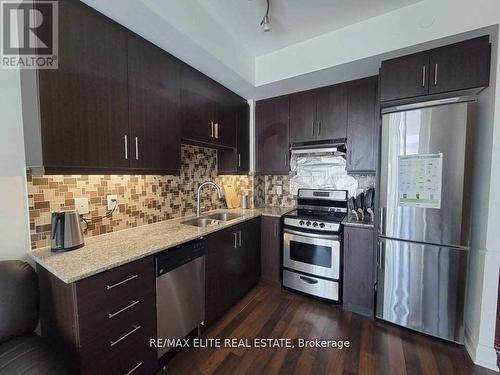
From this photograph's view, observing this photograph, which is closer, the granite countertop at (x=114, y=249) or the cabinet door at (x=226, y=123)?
the granite countertop at (x=114, y=249)

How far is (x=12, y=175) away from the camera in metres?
1.30

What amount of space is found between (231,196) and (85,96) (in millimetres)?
1970

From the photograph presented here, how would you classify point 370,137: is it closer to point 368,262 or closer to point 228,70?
point 368,262

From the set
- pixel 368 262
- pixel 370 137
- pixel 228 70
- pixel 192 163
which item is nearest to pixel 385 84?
pixel 370 137

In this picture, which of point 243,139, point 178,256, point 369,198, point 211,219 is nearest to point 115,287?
point 178,256

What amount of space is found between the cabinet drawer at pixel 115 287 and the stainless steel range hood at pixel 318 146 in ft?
6.76

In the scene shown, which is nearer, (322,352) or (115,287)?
(115,287)

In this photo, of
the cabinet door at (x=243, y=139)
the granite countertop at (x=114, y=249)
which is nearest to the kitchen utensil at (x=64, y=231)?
the granite countertop at (x=114, y=249)

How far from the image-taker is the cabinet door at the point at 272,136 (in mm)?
2836

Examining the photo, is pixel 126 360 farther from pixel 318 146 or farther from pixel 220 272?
pixel 318 146

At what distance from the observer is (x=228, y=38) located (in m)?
2.04

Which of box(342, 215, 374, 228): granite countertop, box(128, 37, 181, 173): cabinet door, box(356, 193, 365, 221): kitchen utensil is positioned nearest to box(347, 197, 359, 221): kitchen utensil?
box(356, 193, 365, 221): kitchen utensil

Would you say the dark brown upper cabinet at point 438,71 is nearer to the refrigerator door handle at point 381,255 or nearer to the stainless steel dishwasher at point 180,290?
the refrigerator door handle at point 381,255

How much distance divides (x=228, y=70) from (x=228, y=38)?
27 cm
